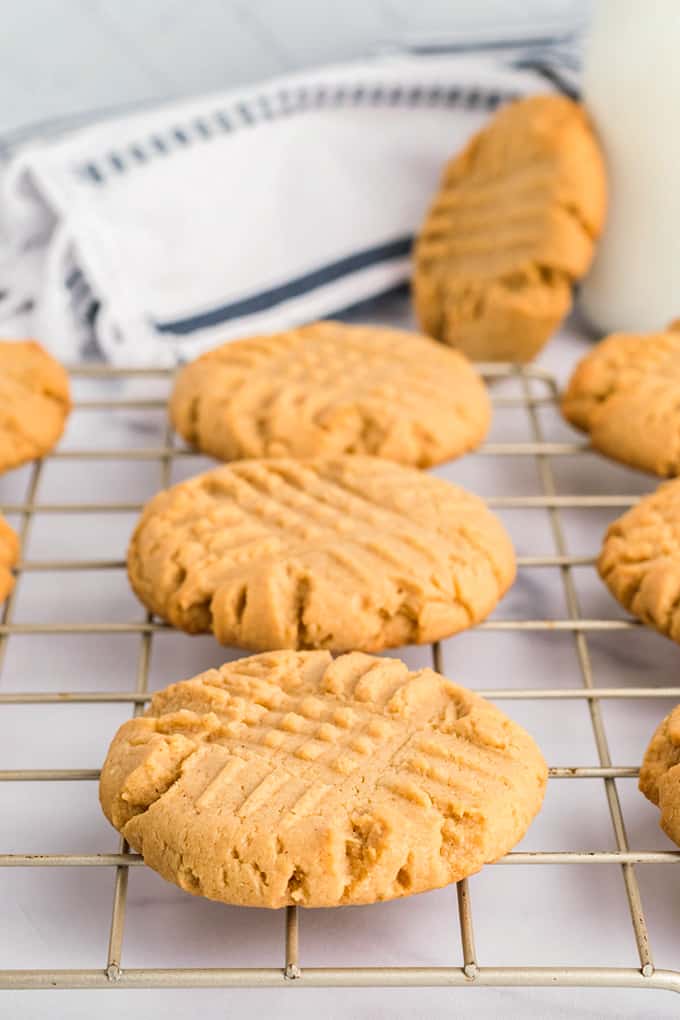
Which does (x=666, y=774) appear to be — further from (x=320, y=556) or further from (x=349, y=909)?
(x=320, y=556)

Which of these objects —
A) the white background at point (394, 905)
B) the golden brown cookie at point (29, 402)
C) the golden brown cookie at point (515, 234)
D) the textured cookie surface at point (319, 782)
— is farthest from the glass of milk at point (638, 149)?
the textured cookie surface at point (319, 782)

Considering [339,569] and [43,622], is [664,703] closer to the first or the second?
[339,569]

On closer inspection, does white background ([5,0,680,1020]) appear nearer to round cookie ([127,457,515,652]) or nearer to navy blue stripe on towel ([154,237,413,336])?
round cookie ([127,457,515,652])

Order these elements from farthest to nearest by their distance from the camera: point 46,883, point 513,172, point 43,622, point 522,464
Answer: point 513,172 < point 522,464 < point 43,622 < point 46,883

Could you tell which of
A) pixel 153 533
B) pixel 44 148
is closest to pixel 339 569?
pixel 153 533

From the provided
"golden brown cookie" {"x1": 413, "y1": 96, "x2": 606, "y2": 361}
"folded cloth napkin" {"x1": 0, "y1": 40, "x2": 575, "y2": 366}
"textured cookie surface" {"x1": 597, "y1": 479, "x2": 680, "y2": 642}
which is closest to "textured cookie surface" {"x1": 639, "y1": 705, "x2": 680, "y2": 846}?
"textured cookie surface" {"x1": 597, "y1": 479, "x2": 680, "y2": 642}
